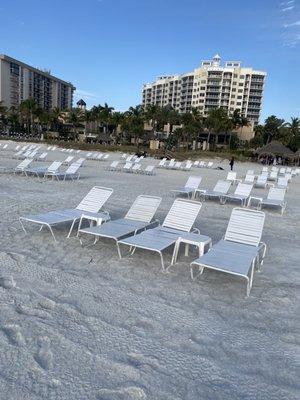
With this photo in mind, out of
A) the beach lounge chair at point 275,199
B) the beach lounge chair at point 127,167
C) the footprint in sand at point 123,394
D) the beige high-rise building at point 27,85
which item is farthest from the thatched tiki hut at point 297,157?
the beige high-rise building at point 27,85

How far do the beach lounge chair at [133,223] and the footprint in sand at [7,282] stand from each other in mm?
1399

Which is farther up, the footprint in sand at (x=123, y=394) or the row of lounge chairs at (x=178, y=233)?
the row of lounge chairs at (x=178, y=233)

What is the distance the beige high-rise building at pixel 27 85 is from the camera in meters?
97.1

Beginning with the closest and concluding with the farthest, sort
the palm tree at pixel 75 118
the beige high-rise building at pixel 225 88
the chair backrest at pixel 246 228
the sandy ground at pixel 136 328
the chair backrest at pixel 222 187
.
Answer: the sandy ground at pixel 136 328, the chair backrest at pixel 246 228, the chair backrest at pixel 222 187, the palm tree at pixel 75 118, the beige high-rise building at pixel 225 88

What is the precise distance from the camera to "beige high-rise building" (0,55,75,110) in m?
97.1

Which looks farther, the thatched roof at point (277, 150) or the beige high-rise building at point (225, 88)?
the beige high-rise building at point (225, 88)

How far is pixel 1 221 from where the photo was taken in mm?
6707

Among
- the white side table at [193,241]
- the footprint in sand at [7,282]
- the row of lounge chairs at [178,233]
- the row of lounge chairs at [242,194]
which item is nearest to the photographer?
the footprint in sand at [7,282]

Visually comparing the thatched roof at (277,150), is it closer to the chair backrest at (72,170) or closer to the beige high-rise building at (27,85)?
the chair backrest at (72,170)

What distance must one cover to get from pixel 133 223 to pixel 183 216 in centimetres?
84

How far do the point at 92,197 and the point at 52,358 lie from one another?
174 inches

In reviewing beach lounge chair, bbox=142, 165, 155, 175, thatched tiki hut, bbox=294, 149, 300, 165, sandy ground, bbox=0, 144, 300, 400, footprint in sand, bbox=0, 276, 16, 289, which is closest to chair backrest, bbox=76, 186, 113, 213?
sandy ground, bbox=0, 144, 300, 400

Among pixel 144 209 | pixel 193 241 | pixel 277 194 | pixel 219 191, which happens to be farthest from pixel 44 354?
pixel 277 194

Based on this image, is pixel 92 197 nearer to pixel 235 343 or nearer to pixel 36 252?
pixel 36 252
